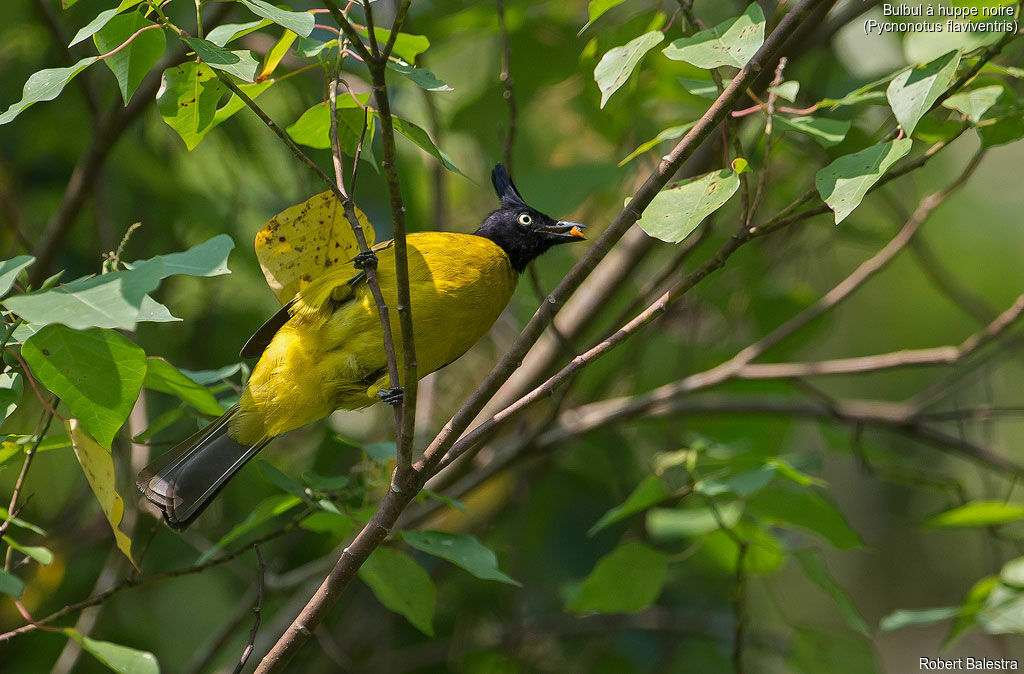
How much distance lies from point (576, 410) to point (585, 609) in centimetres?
138

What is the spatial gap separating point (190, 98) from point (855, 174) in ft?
4.70

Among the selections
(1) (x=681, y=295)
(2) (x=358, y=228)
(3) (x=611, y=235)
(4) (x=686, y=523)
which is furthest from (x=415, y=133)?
(4) (x=686, y=523)

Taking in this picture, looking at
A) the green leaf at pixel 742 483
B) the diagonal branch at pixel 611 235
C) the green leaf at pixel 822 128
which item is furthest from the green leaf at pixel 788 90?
the green leaf at pixel 742 483

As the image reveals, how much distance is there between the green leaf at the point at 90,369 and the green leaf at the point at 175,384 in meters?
0.33

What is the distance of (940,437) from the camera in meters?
3.85

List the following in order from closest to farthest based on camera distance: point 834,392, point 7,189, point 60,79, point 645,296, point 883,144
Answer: point 60,79 → point 883,144 → point 645,296 → point 7,189 → point 834,392

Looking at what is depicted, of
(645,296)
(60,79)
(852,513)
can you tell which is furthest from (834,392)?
(60,79)

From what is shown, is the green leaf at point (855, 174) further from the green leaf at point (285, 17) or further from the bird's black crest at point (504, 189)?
the bird's black crest at point (504, 189)

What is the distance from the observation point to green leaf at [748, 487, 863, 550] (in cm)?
293

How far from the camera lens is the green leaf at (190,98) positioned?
210cm

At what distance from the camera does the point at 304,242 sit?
2854 mm

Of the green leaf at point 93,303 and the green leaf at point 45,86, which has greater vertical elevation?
the green leaf at point 45,86

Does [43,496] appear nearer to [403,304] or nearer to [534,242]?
[534,242]

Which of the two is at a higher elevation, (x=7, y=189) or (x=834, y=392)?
(x=7, y=189)
